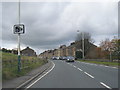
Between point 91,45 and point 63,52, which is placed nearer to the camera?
point 91,45

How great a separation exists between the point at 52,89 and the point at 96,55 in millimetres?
79894

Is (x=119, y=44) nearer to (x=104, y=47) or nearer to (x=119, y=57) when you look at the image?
(x=119, y=57)

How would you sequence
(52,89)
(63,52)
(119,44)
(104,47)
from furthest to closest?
1. (63,52)
2. (104,47)
3. (119,44)
4. (52,89)

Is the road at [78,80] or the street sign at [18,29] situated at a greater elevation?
the street sign at [18,29]

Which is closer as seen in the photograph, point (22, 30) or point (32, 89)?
point (32, 89)

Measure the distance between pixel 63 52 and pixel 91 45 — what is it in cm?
10048

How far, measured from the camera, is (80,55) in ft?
322

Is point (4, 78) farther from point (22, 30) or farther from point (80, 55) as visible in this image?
point (80, 55)

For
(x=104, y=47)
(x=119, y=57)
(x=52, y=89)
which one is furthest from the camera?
(x=104, y=47)

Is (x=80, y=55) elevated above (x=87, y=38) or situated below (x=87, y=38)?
below

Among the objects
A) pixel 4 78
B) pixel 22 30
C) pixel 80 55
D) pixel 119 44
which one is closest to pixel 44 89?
pixel 4 78

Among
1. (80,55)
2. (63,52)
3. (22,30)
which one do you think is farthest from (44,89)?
(63,52)

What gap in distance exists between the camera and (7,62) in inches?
750

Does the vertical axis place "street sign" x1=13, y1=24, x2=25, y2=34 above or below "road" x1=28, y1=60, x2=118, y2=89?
above
